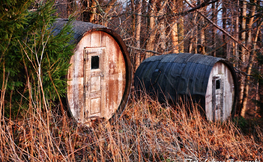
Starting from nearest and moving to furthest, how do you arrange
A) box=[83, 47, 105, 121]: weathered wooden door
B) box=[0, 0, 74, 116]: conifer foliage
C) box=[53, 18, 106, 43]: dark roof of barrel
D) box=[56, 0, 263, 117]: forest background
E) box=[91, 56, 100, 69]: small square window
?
box=[0, 0, 74, 116]: conifer foliage → box=[53, 18, 106, 43]: dark roof of barrel → box=[83, 47, 105, 121]: weathered wooden door → box=[91, 56, 100, 69]: small square window → box=[56, 0, 263, 117]: forest background

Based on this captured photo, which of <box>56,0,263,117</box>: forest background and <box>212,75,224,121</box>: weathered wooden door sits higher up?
<box>56,0,263,117</box>: forest background

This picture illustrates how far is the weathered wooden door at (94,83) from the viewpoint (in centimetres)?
523

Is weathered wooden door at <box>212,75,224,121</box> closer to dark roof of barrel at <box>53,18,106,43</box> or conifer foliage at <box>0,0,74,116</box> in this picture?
dark roof of barrel at <box>53,18,106,43</box>

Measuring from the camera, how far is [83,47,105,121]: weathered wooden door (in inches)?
206

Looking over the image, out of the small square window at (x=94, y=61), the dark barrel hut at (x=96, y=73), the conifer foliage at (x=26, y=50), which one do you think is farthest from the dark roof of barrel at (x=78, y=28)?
the small square window at (x=94, y=61)

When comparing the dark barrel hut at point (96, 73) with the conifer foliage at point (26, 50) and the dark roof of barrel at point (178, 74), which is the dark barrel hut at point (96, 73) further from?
the dark roof of barrel at point (178, 74)

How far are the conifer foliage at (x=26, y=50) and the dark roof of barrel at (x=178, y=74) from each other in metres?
→ 3.56

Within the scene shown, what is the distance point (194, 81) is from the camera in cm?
681

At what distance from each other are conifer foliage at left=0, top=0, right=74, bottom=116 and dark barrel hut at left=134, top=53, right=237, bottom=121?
3457mm

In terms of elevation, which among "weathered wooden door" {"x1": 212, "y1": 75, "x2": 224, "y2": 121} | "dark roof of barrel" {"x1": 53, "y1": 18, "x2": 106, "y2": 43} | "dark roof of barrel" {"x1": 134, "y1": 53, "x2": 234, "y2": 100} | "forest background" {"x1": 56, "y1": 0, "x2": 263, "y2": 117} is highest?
"forest background" {"x1": 56, "y1": 0, "x2": 263, "y2": 117}

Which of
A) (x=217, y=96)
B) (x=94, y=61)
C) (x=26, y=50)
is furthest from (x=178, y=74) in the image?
(x=26, y=50)

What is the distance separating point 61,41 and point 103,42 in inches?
61.5

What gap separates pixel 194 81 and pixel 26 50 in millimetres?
4472

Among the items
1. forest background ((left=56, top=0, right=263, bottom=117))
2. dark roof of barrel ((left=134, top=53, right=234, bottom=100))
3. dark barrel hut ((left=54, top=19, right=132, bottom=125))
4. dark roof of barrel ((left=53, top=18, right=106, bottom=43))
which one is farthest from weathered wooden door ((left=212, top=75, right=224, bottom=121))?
dark roof of barrel ((left=53, top=18, right=106, bottom=43))
